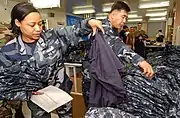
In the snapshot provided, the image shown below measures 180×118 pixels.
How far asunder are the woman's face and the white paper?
0.34 metres

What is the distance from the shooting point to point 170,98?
3.23ft

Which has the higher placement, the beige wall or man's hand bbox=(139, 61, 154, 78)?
the beige wall

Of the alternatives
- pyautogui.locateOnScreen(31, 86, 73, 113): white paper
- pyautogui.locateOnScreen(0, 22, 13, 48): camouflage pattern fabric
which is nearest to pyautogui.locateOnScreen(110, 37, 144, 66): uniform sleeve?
pyautogui.locateOnScreen(31, 86, 73, 113): white paper

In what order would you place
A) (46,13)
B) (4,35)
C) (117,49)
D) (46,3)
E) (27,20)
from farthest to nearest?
(46,13), (46,3), (4,35), (117,49), (27,20)

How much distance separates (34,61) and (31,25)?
206 mm

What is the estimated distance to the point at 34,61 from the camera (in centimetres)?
107

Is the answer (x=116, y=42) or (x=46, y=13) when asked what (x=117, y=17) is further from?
(x=46, y=13)

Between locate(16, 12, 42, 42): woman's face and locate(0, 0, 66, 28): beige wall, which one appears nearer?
locate(16, 12, 42, 42): woman's face

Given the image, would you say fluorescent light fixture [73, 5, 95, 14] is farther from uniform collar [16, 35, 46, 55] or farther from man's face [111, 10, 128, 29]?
uniform collar [16, 35, 46, 55]

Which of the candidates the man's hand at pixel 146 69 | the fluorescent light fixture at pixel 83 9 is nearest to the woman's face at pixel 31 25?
the man's hand at pixel 146 69

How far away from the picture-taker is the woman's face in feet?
3.41

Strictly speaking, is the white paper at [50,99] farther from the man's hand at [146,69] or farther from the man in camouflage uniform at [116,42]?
the man's hand at [146,69]

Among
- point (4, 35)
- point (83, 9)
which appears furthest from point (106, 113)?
point (83, 9)

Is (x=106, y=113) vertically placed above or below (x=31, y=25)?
below
